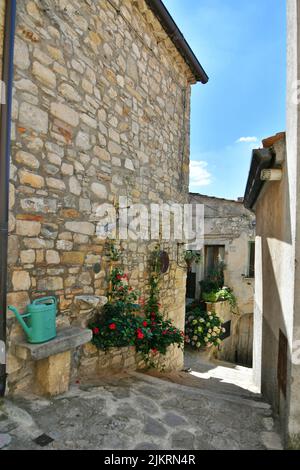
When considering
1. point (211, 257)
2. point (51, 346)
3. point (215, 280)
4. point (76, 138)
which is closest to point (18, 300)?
point (51, 346)

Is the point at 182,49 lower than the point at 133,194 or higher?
higher

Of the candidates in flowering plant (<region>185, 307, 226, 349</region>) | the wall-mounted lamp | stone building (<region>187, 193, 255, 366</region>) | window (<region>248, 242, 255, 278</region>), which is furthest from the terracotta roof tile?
window (<region>248, 242, 255, 278</region>)

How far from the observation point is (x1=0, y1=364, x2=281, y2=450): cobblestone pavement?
6.44ft

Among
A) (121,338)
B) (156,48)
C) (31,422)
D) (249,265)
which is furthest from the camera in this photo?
(249,265)

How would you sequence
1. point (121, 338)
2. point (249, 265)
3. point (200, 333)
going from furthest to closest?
point (249, 265)
point (200, 333)
point (121, 338)

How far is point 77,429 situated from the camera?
207 centimetres

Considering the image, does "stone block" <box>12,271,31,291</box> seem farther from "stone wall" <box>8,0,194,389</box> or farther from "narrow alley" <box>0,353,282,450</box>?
"narrow alley" <box>0,353,282,450</box>

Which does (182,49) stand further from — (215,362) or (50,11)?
(215,362)

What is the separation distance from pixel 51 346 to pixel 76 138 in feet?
6.80

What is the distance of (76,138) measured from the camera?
3025mm

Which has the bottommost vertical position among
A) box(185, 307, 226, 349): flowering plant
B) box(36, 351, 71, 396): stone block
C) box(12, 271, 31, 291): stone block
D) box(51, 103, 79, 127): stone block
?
box(185, 307, 226, 349): flowering plant

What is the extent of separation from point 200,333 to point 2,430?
6.95 meters

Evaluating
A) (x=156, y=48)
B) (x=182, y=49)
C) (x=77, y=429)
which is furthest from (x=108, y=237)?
(x=182, y=49)

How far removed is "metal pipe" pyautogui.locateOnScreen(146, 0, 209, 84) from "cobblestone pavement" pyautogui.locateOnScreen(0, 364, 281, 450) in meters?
5.06
